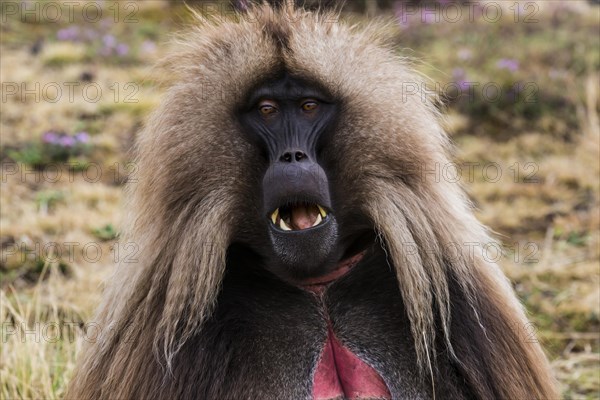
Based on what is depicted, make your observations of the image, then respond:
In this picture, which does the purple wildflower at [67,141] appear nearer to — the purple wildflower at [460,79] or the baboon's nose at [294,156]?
the purple wildflower at [460,79]

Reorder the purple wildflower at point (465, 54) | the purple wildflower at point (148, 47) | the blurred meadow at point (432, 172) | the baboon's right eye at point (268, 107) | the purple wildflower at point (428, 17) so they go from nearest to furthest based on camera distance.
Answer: the baboon's right eye at point (268, 107) < the blurred meadow at point (432, 172) < the purple wildflower at point (465, 54) < the purple wildflower at point (148, 47) < the purple wildflower at point (428, 17)

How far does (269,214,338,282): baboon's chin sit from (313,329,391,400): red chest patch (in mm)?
316

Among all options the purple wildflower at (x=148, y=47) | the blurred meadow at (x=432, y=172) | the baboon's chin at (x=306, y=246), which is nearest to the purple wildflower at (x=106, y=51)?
the blurred meadow at (x=432, y=172)

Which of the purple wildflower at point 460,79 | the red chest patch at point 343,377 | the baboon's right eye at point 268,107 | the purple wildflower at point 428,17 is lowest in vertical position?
the red chest patch at point 343,377

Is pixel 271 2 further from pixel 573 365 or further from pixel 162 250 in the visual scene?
pixel 573 365

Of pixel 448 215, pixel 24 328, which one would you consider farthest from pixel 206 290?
pixel 24 328

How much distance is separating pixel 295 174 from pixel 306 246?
0.20 metres

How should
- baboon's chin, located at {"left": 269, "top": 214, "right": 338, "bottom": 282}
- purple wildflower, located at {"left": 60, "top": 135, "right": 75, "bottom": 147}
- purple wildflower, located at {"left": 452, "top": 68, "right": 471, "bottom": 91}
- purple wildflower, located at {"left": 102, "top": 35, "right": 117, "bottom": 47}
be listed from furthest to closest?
purple wildflower, located at {"left": 102, "top": 35, "right": 117, "bottom": 47} < purple wildflower, located at {"left": 452, "top": 68, "right": 471, "bottom": 91} < purple wildflower, located at {"left": 60, "top": 135, "right": 75, "bottom": 147} < baboon's chin, located at {"left": 269, "top": 214, "right": 338, "bottom": 282}

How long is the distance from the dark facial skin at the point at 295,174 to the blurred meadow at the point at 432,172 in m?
0.44

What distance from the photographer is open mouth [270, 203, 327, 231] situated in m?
2.65

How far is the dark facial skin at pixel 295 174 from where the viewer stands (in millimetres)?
2561

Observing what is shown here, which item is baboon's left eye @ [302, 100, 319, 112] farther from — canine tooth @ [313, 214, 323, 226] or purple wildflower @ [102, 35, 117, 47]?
purple wildflower @ [102, 35, 117, 47]

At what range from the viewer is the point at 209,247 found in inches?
105

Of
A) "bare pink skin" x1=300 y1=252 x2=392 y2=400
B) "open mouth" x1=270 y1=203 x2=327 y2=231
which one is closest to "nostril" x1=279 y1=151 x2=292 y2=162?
"open mouth" x1=270 y1=203 x2=327 y2=231
